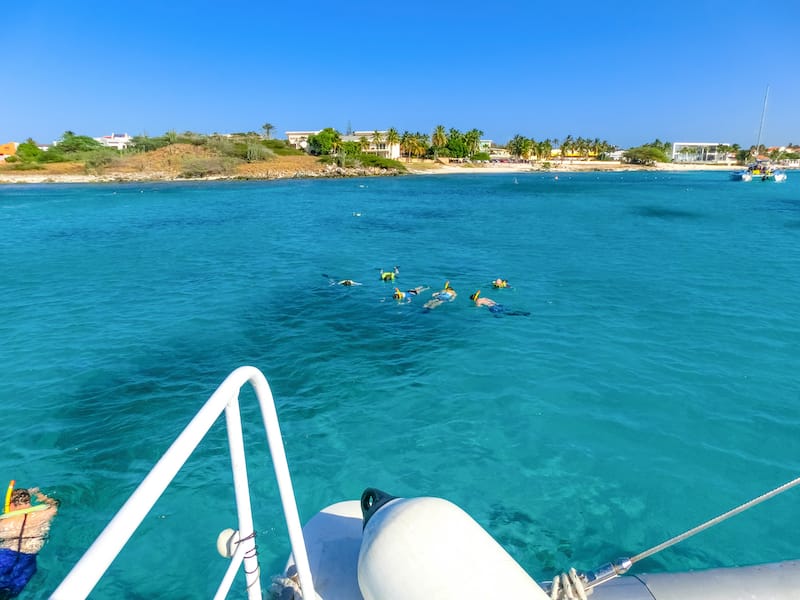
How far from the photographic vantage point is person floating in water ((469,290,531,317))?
1828 centimetres

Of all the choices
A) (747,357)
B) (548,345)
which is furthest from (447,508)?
(747,357)

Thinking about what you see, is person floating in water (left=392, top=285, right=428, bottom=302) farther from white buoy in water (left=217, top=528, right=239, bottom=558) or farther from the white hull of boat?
white buoy in water (left=217, top=528, right=239, bottom=558)

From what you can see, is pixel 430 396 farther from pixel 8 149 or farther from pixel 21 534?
pixel 8 149

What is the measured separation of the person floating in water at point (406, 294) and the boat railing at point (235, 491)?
17.1m

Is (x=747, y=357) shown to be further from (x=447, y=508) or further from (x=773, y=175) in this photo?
(x=773, y=175)

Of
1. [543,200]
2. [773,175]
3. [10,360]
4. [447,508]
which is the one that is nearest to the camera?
[447,508]

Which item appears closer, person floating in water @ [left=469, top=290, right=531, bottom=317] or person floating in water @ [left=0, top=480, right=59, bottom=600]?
person floating in water @ [left=0, top=480, right=59, bottom=600]

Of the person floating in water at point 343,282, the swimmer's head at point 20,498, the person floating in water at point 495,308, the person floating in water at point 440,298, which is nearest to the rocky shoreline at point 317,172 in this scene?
the person floating in water at point 343,282

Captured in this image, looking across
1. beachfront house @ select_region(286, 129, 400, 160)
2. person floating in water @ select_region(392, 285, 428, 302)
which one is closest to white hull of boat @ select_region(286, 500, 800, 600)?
person floating in water @ select_region(392, 285, 428, 302)

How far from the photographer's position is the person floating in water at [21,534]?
688cm

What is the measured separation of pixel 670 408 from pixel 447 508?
10.5 m

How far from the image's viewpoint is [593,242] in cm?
3453

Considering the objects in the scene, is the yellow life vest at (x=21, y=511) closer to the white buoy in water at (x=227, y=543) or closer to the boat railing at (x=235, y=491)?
the white buoy in water at (x=227, y=543)

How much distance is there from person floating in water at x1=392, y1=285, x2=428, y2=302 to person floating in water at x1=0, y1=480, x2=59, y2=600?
1356 centimetres
